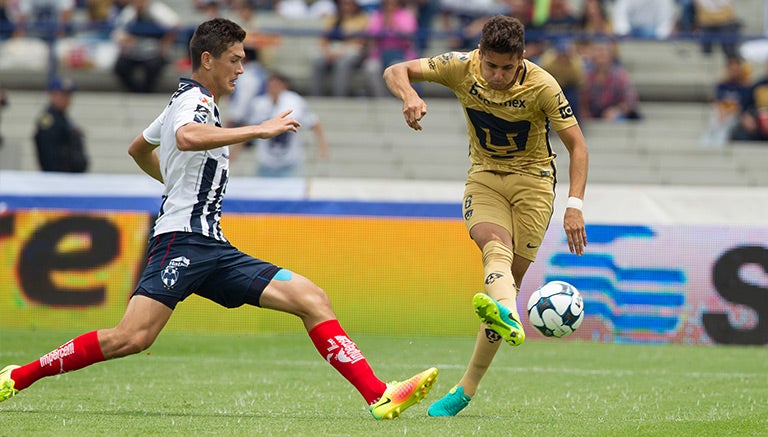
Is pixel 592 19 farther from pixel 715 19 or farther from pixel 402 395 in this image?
pixel 402 395

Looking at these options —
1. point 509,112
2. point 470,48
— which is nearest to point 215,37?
point 509,112

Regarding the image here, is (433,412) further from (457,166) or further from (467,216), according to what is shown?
(457,166)

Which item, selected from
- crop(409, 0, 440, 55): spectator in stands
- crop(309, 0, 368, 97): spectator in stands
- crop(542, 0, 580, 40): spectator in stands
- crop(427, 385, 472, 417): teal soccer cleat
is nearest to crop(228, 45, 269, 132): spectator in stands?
crop(309, 0, 368, 97): spectator in stands

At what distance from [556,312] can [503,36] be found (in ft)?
5.38

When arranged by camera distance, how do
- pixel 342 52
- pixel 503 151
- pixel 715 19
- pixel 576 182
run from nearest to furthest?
pixel 576 182 < pixel 503 151 < pixel 342 52 < pixel 715 19

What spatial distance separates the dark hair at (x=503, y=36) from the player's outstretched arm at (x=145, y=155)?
6.71 feet

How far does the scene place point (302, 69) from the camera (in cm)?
1803

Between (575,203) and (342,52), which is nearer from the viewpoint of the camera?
(575,203)

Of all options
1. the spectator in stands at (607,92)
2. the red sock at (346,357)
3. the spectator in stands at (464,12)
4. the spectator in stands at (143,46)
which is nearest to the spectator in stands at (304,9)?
the spectator in stands at (464,12)

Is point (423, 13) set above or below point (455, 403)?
above

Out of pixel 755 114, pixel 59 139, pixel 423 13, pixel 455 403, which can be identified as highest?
pixel 423 13

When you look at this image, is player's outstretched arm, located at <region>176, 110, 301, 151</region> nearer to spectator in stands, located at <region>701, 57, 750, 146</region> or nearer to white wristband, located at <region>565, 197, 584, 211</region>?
white wristband, located at <region>565, 197, 584, 211</region>

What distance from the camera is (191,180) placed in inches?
272

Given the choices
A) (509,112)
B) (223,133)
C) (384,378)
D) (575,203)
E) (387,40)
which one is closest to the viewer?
(223,133)
